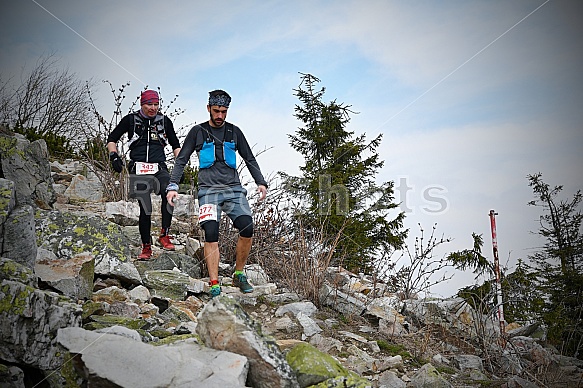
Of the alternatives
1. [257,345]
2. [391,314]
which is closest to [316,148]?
[391,314]

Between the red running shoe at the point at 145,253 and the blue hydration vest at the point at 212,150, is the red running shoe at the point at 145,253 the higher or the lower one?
the lower one

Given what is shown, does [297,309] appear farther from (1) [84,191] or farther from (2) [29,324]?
(1) [84,191]

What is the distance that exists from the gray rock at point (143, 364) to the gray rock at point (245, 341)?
0.24ft

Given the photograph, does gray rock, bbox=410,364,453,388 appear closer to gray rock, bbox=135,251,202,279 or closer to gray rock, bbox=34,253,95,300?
gray rock, bbox=34,253,95,300

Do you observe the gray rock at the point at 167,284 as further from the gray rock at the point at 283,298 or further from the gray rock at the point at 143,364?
the gray rock at the point at 143,364

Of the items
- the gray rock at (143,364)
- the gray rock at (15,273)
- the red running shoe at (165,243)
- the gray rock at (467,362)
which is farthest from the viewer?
the red running shoe at (165,243)

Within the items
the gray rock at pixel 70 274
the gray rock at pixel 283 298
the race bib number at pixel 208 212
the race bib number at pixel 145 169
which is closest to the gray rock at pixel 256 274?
the gray rock at pixel 283 298

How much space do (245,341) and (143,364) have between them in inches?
19.8

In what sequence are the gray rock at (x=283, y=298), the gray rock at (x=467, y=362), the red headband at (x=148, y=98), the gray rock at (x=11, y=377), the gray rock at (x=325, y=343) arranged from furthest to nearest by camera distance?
the red headband at (x=148, y=98), the gray rock at (x=283, y=298), the gray rock at (x=467, y=362), the gray rock at (x=325, y=343), the gray rock at (x=11, y=377)

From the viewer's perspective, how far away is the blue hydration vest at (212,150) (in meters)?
4.43

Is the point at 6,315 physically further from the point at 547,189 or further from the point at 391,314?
the point at 547,189

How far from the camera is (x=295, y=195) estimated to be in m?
7.03

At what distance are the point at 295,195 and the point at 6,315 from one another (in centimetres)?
501

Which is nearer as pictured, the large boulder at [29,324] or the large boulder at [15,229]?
the large boulder at [29,324]
